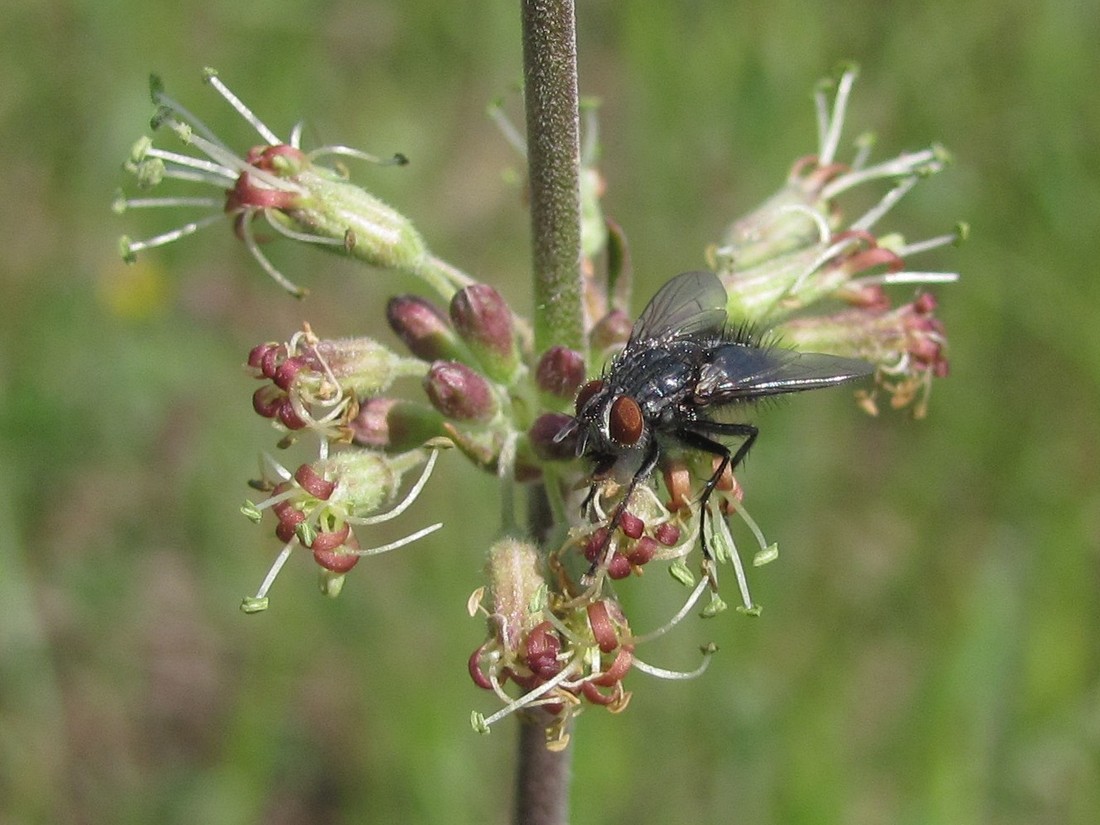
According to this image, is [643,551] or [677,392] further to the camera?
[677,392]

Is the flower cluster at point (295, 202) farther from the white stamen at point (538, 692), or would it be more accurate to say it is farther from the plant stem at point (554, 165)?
the white stamen at point (538, 692)

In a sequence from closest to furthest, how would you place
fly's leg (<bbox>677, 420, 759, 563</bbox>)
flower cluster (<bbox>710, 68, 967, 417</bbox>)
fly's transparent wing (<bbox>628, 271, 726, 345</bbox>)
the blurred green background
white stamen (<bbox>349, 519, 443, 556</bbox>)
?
white stamen (<bbox>349, 519, 443, 556</bbox>), fly's leg (<bbox>677, 420, 759, 563</bbox>), fly's transparent wing (<bbox>628, 271, 726, 345</bbox>), flower cluster (<bbox>710, 68, 967, 417</bbox>), the blurred green background

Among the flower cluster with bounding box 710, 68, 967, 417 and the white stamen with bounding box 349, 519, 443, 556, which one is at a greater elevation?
the flower cluster with bounding box 710, 68, 967, 417

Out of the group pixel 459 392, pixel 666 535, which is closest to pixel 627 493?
pixel 666 535

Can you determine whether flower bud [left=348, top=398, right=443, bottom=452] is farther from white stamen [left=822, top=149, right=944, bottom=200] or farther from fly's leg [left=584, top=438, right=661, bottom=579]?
white stamen [left=822, top=149, right=944, bottom=200]

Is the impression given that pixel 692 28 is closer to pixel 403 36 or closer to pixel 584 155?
pixel 403 36

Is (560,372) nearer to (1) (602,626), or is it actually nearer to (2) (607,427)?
(2) (607,427)

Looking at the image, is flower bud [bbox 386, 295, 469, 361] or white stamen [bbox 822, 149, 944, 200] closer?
flower bud [bbox 386, 295, 469, 361]

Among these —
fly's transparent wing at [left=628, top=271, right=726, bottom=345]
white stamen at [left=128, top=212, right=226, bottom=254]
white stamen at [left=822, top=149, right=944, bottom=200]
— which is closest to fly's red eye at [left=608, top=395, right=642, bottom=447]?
fly's transparent wing at [left=628, top=271, right=726, bottom=345]

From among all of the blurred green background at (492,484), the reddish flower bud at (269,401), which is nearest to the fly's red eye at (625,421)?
the reddish flower bud at (269,401)
